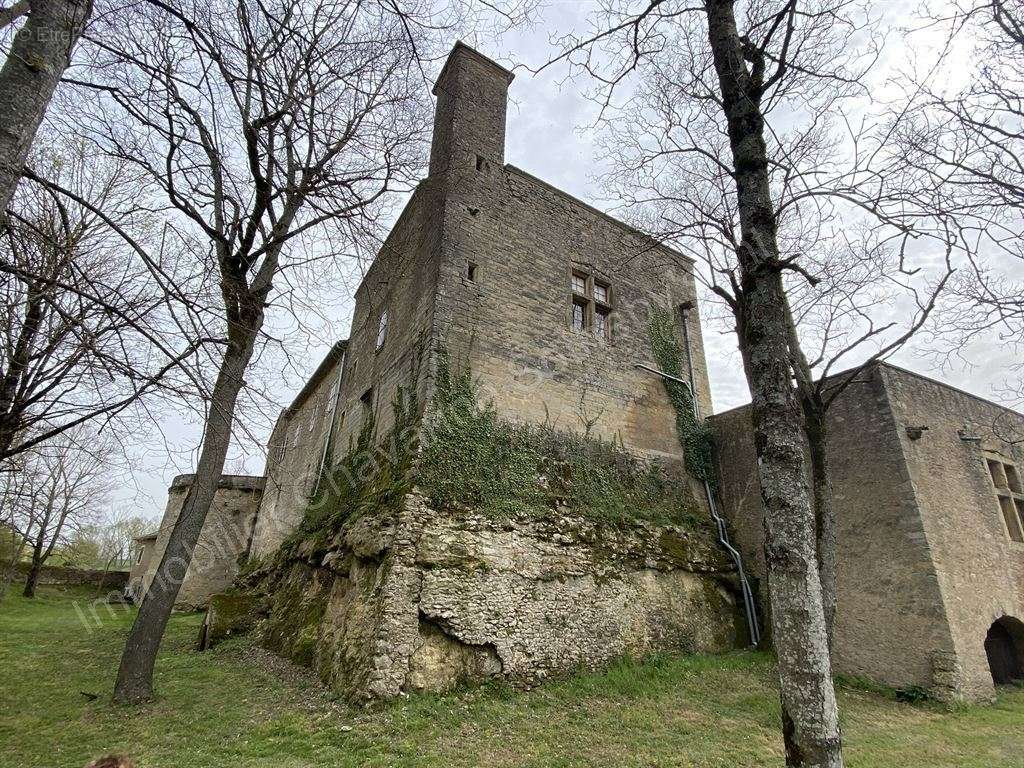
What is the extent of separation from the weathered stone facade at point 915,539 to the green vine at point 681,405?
1.09 metres

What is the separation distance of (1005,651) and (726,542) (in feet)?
17.5

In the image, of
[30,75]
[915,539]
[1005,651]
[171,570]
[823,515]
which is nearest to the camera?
[30,75]

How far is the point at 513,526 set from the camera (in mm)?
7828

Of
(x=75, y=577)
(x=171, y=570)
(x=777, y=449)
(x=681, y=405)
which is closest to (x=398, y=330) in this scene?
(x=171, y=570)

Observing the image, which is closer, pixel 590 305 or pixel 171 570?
pixel 171 570

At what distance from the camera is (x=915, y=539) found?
8.16 m

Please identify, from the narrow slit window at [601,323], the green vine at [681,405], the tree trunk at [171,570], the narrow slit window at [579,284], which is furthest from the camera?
the narrow slit window at [579,284]

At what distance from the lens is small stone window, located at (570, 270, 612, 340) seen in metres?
11.1

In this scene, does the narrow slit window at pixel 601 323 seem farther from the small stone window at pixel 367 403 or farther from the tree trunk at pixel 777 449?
the tree trunk at pixel 777 449

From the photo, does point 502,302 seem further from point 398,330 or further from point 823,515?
point 823,515

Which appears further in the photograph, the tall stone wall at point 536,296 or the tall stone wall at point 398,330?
the tall stone wall at point 536,296

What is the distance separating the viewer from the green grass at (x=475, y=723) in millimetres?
4984

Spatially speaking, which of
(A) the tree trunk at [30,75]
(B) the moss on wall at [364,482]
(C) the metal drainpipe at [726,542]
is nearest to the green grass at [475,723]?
(C) the metal drainpipe at [726,542]

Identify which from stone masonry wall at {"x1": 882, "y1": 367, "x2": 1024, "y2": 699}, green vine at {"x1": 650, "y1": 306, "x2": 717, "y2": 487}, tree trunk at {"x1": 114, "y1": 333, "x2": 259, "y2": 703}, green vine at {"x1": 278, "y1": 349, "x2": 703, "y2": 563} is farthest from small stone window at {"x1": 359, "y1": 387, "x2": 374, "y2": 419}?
stone masonry wall at {"x1": 882, "y1": 367, "x2": 1024, "y2": 699}
